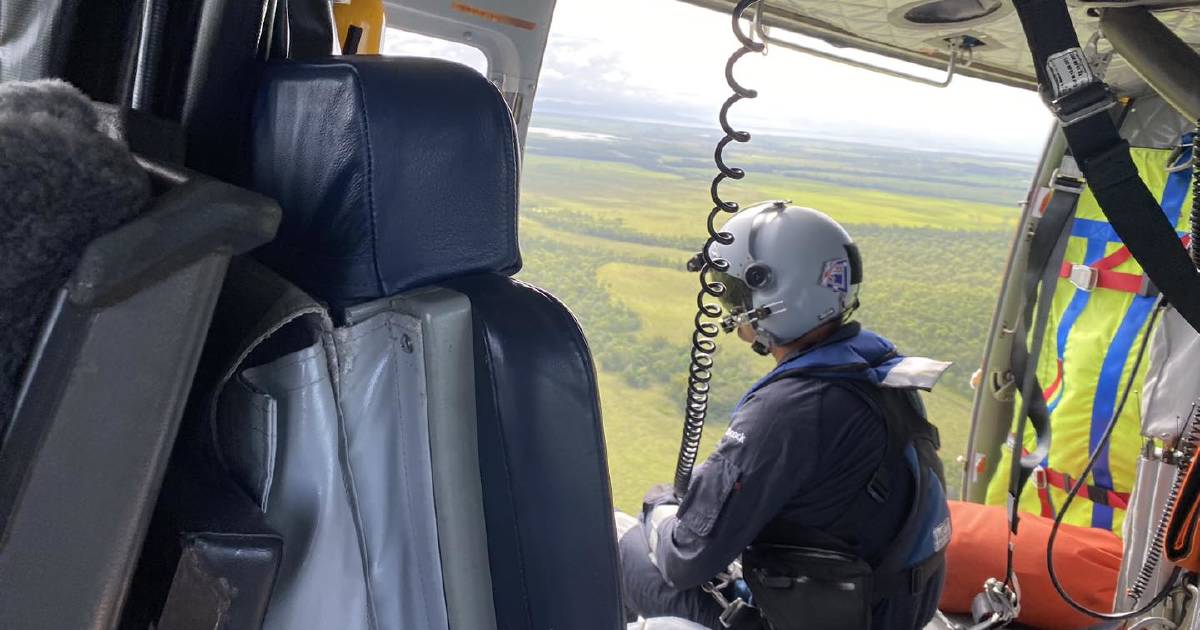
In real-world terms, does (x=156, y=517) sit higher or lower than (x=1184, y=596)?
higher

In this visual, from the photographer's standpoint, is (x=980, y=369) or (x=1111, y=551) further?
(x=980, y=369)

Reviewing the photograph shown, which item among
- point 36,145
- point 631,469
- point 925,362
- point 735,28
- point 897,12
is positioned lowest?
point 631,469

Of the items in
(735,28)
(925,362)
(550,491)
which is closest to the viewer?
(550,491)

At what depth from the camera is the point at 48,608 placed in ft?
1.57

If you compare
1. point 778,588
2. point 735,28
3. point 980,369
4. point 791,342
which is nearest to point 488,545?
point 735,28

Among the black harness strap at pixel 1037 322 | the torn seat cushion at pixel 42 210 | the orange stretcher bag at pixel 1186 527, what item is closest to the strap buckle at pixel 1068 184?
the black harness strap at pixel 1037 322

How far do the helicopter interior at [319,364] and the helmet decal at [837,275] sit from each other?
1833 mm

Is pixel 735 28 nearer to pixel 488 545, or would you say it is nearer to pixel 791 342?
pixel 488 545

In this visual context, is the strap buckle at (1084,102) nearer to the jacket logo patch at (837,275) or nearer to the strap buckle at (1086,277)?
the jacket logo patch at (837,275)

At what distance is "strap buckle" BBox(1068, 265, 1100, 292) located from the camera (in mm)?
3357

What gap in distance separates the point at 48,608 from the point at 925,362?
2.09 m

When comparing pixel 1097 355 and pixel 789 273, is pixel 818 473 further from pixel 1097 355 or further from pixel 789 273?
pixel 1097 355

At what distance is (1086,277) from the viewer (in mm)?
3365

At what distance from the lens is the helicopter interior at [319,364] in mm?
509
